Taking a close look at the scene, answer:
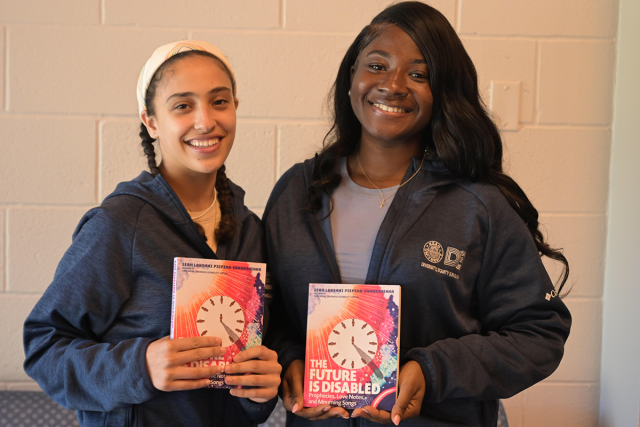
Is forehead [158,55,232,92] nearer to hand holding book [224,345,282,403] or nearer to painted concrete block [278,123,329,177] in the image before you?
hand holding book [224,345,282,403]

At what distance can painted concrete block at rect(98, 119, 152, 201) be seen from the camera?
2.13 meters

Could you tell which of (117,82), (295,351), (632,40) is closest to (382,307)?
(295,351)

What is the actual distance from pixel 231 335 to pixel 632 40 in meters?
1.96

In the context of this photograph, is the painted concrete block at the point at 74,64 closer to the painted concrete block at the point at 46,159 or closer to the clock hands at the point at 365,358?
the painted concrete block at the point at 46,159

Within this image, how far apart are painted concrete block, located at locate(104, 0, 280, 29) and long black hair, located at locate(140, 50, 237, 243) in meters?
0.92

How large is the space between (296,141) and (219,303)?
1.17 m

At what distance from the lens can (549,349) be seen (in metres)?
1.28

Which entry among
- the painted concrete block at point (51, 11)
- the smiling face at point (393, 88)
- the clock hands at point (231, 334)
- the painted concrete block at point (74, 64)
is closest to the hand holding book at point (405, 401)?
the clock hands at point (231, 334)

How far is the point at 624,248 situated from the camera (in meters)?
2.15

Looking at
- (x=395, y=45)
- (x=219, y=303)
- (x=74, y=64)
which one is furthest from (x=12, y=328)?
(x=395, y=45)

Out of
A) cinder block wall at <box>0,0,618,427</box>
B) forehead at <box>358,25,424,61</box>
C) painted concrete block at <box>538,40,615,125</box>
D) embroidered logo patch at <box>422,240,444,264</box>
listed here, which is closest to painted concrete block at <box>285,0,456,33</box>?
cinder block wall at <box>0,0,618,427</box>

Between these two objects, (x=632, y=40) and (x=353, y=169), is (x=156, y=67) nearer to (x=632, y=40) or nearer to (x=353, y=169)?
(x=353, y=169)

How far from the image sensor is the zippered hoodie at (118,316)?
110 cm

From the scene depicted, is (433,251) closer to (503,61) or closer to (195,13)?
(503,61)
